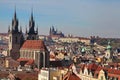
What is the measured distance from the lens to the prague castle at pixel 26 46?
101 metres

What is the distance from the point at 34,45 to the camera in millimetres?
104688

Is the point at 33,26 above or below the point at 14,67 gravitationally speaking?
above

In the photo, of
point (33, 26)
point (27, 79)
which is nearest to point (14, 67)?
point (33, 26)

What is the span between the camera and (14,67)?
9981cm

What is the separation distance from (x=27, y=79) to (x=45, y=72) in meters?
9.09

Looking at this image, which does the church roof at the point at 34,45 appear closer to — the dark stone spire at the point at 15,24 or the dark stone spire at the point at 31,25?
the dark stone spire at the point at 15,24

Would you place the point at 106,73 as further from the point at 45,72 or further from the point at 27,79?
the point at 27,79

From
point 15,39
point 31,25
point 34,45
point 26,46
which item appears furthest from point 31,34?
Result: point 34,45

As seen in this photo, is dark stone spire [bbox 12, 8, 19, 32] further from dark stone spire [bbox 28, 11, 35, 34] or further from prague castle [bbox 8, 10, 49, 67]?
dark stone spire [bbox 28, 11, 35, 34]

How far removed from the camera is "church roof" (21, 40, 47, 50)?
338 feet

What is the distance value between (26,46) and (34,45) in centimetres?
324

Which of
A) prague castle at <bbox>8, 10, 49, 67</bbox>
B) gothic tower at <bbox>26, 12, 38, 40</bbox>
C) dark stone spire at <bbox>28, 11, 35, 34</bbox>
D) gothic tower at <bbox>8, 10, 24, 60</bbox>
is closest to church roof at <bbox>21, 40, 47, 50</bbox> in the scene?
prague castle at <bbox>8, 10, 49, 67</bbox>

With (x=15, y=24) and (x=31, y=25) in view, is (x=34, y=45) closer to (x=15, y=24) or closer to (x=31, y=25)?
(x=15, y=24)

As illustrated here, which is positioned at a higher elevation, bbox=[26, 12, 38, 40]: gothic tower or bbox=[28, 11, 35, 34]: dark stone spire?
bbox=[28, 11, 35, 34]: dark stone spire
